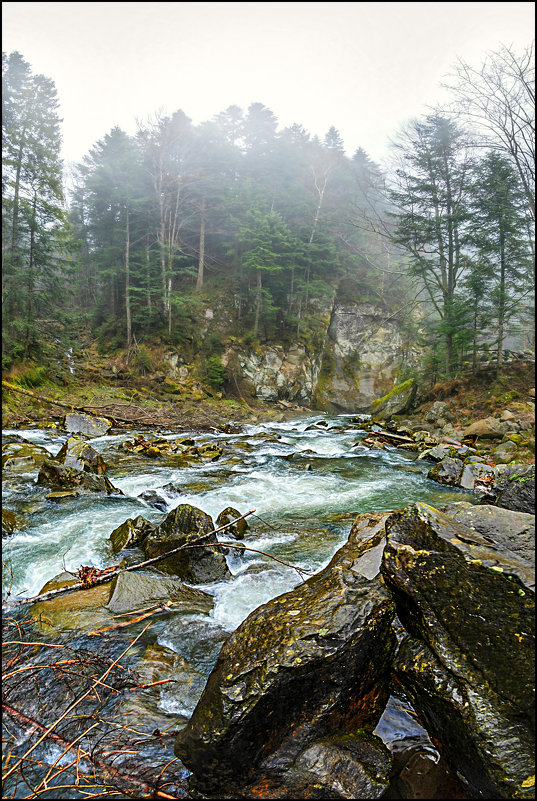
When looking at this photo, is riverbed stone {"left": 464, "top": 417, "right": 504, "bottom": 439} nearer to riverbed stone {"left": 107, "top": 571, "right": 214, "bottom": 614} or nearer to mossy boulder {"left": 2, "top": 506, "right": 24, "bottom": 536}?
riverbed stone {"left": 107, "top": 571, "right": 214, "bottom": 614}

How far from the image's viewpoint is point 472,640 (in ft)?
7.09

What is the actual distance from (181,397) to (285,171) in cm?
2376

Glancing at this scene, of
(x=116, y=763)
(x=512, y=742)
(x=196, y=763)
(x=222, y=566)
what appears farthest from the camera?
(x=222, y=566)

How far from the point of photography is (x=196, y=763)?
2107 mm

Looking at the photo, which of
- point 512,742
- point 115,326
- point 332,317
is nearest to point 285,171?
point 332,317

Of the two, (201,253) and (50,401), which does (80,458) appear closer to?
(50,401)

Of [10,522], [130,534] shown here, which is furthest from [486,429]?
[10,522]

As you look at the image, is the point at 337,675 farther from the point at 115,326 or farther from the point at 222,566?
the point at 115,326

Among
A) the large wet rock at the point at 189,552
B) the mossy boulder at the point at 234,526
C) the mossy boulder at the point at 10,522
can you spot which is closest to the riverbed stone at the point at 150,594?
the large wet rock at the point at 189,552

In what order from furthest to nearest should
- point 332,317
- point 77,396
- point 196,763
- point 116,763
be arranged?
point 332,317 < point 77,396 < point 116,763 < point 196,763

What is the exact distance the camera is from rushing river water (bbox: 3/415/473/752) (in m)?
3.81

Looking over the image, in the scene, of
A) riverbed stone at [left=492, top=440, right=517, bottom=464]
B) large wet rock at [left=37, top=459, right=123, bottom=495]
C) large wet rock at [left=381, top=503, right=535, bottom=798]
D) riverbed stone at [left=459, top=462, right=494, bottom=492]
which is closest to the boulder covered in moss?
riverbed stone at [left=492, top=440, right=517, bottom=464]

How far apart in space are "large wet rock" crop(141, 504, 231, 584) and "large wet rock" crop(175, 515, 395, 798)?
2075 mm

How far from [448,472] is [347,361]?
23575 mm
